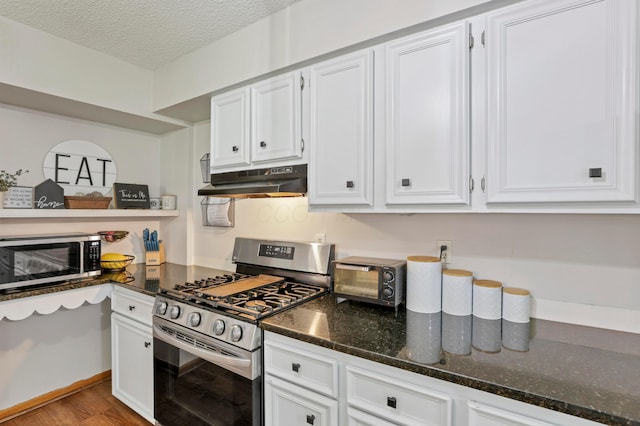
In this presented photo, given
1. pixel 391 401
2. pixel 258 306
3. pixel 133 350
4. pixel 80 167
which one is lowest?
pixel 133 350

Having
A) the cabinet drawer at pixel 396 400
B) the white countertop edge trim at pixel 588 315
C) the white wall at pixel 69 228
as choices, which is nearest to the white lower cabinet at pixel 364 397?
the cabinet drawer at pixel 396 400

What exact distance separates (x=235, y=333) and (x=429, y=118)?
1277 millimetres

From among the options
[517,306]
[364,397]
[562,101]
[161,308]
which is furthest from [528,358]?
[161,308]

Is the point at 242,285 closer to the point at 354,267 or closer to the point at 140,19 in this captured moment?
the point at 354,267

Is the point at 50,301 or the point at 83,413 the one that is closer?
the point at 50,301

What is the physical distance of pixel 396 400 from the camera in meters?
1.12

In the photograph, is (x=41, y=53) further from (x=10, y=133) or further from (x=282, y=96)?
(x=282, y=96)

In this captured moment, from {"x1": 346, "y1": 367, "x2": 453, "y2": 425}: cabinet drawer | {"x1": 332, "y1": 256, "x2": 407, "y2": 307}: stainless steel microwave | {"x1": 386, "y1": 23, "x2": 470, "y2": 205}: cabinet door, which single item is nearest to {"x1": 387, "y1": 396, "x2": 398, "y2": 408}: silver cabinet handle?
{"x1": 346, "y1": 367, "x2": 453, "y2": 425}: cabinet drawer

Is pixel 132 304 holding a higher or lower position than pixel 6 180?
lower

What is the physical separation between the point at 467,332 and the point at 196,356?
51.1 inches

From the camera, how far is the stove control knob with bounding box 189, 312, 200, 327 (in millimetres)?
1656

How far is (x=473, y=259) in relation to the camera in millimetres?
1622

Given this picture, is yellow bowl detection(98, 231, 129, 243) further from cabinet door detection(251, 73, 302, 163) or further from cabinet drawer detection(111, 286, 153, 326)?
cabinet door detection(251, 73, 302, 163)

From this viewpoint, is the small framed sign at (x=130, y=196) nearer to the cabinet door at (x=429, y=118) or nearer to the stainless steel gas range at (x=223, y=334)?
the stainless steel gas range at (x=223, y=334)
